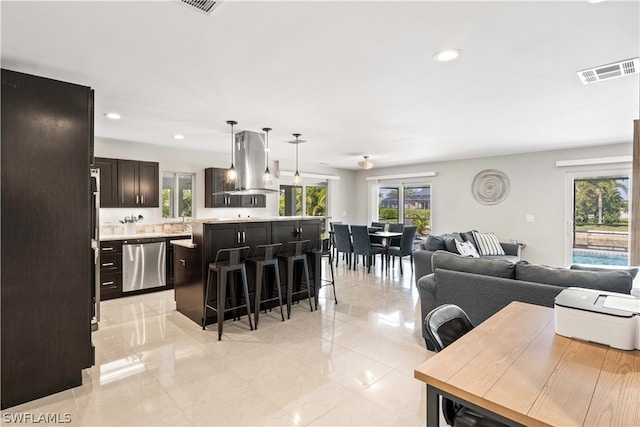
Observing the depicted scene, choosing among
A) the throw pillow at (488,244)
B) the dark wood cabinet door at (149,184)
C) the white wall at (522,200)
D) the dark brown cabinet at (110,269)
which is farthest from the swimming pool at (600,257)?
the dark brown cabinet at (110,269)

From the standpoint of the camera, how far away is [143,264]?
16.3 feet

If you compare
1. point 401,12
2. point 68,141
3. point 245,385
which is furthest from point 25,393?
point 401,12

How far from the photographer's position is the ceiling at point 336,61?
185 centimetres

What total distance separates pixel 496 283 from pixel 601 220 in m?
4.56

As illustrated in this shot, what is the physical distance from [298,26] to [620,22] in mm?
1917

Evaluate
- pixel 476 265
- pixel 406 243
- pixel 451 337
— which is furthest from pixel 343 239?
pixel 451 337

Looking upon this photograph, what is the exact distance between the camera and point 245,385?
97.8 inches

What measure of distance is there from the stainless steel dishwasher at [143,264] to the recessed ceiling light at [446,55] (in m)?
4.61

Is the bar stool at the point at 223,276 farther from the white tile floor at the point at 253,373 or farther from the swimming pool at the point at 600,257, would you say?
the swimming pool at the point at 600,257

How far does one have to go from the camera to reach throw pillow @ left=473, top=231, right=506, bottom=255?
243 inches

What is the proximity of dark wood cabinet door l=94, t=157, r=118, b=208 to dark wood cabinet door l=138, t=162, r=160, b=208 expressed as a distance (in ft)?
1.20

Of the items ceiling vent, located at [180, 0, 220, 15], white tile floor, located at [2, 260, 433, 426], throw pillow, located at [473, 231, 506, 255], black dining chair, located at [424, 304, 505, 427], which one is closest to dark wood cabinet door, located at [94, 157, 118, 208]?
white tile floor, located at [2, 260, 433, 426]

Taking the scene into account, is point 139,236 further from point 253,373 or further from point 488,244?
point 488,244

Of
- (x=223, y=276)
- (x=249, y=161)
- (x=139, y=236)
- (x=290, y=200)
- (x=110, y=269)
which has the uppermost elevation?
(x=249, y=161)
